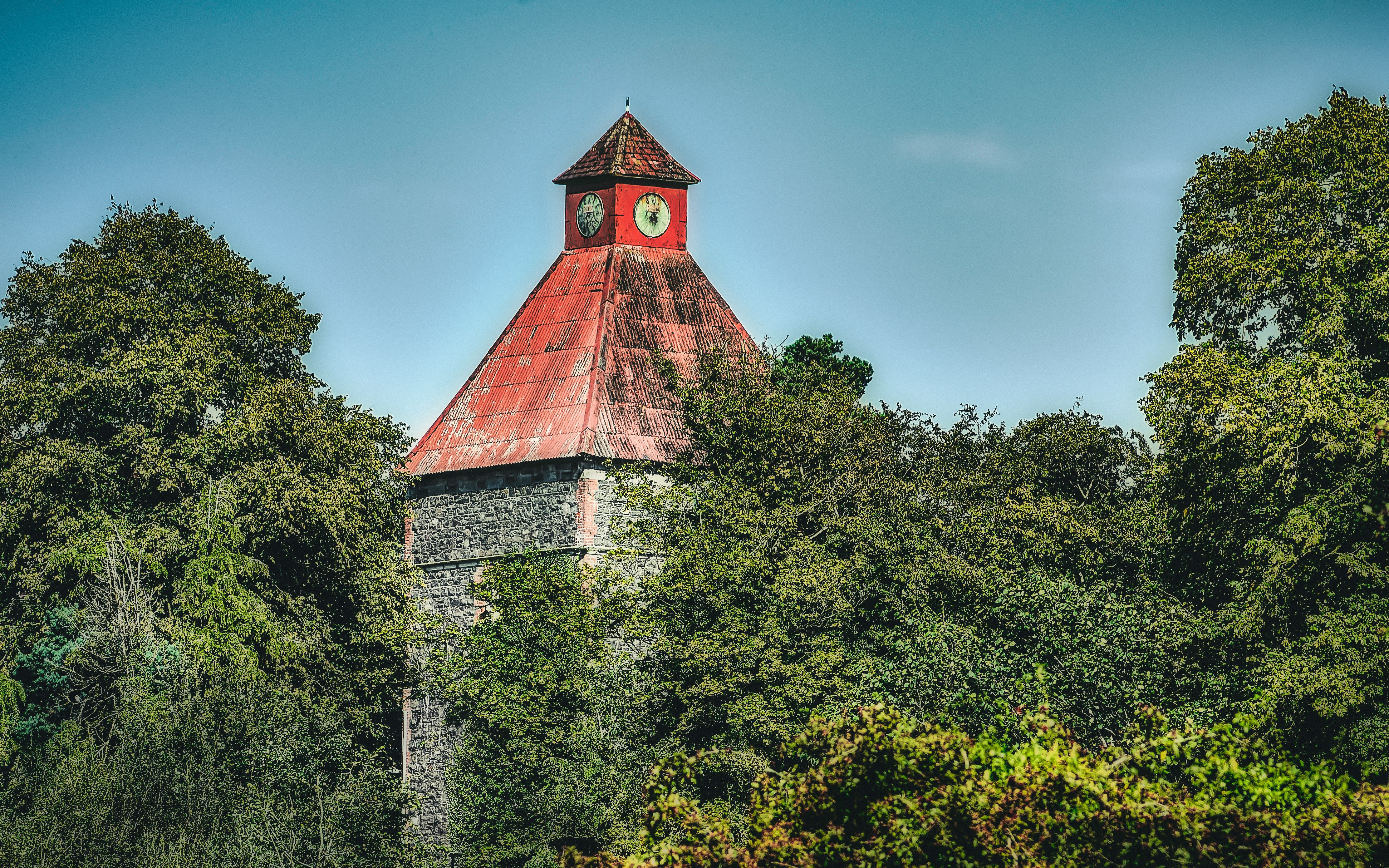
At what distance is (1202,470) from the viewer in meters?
23.9

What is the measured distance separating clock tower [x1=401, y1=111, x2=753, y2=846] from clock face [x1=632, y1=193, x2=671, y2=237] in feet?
0.09

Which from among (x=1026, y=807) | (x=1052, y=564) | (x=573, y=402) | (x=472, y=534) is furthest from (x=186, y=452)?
(x=1026, y=807)

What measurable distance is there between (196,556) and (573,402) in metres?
7.92

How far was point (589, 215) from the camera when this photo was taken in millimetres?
35281

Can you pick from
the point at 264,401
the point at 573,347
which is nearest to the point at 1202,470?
the point at 573,347

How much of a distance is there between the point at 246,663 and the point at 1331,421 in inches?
671

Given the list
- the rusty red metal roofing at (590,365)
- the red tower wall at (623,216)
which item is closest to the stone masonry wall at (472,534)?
the rusty red metal roofing at (590,365)

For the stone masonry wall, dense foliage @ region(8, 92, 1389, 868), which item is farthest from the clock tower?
dense foliage @ region(8, 92, 1389, 868)

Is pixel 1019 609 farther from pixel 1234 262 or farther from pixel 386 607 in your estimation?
pixel 386 607

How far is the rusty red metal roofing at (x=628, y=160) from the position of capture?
35031mm

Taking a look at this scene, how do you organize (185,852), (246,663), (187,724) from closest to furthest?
(185,852) → (187,724) → (246,663)

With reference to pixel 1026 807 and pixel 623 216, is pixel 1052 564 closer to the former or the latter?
pixel 623 216

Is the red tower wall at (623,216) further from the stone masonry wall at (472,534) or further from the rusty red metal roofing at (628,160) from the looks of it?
the stone masonry wall at (472,534)

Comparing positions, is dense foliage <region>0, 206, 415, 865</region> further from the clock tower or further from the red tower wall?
the red tower wall
